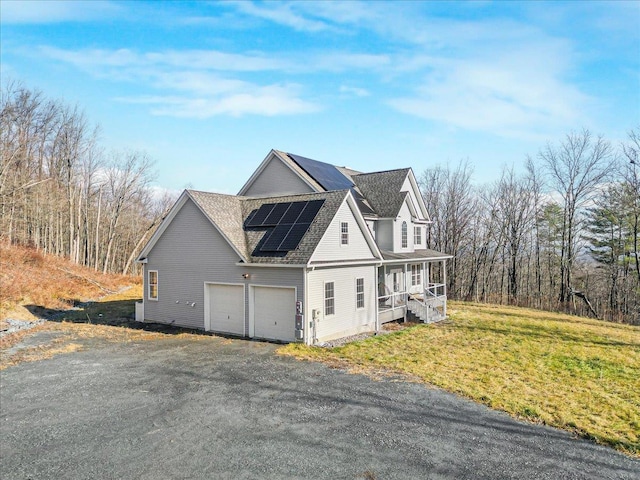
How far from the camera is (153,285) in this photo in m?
19.0

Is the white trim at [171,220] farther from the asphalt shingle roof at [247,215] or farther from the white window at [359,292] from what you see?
the white window at [359,292]

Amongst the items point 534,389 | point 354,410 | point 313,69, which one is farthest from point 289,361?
point 313,69

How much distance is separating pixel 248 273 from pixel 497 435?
10.8 meters

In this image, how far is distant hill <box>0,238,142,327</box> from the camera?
20.6m

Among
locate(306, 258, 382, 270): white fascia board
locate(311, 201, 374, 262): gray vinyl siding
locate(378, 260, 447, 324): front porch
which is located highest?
locate(311, 201, 374, 262): gray vinyl siding

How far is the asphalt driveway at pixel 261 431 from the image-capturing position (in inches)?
243

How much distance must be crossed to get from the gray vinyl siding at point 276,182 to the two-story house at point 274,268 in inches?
5.5

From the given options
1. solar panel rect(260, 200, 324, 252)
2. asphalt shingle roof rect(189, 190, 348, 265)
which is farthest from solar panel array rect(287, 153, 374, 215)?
solar panel rect(260, 200, 324, 252)

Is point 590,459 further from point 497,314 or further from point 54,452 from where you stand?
point 497,314

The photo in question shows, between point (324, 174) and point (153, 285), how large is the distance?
11.0 metres

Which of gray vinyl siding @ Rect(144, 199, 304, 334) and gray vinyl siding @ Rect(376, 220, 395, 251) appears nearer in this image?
gray vinyl siding @ Rect(144, 199, 304, 334)

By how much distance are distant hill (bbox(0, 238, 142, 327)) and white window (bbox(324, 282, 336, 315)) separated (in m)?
14.9

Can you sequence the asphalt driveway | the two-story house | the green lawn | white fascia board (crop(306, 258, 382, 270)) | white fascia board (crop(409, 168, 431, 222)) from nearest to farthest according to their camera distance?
the asphalt driveway
the green lawn
white fascia board (crop(306, 258, 382, 270))
the two-story house
white fascia board (crop(409, 168, 431, 222))

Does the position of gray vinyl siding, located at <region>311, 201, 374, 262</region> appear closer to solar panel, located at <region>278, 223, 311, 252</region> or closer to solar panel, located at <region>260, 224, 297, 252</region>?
solar panel, located at <region>278, 223, 311, 252</region>
